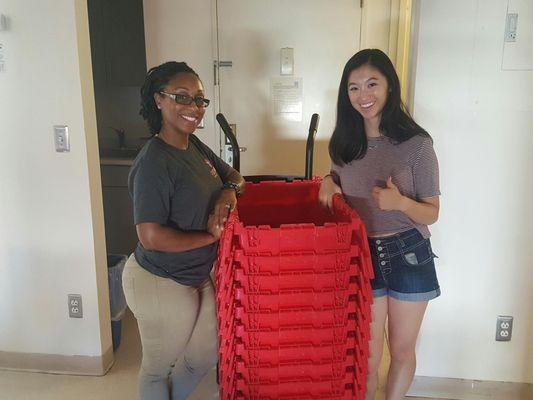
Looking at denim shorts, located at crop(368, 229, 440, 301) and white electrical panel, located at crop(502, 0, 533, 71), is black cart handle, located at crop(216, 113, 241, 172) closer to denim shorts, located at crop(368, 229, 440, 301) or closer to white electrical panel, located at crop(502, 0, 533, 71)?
denim shorts, located at crop(368, 229, 440, 301)

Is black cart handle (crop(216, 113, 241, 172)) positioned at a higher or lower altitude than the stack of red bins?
higher

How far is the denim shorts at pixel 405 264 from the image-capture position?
1389 mm

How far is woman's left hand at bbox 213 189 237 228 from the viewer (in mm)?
1259

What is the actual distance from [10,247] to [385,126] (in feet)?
5.85

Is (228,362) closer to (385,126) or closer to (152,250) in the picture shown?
(152,250)

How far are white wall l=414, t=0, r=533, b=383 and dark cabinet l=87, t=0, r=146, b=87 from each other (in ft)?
6.95

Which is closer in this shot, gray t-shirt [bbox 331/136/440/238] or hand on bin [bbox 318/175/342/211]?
gray t-shirt [bbox 331/136/440/238]

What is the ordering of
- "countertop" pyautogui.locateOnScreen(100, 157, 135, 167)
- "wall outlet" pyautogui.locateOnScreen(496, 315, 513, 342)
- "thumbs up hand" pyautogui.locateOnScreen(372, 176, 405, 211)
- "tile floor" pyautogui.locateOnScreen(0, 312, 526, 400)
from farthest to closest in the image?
1. "countertop" pyautogui.locateOnScreen(100, 157, 135, 167)
2. "tile floor" pyautogui.locateOnScreen(0, 312, 526, 400)
3. "wall outlet" pyautogui.locateOnScreen(496, 315, 513, 342)
4. "thumbs up hand" pyautogui.locateOnScreen(372, 176, 405, 211)

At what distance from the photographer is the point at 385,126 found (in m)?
1.37

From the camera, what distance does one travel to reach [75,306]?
2.15m

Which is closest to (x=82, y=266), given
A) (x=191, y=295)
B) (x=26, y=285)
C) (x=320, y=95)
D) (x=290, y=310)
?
(x=26, y=285)

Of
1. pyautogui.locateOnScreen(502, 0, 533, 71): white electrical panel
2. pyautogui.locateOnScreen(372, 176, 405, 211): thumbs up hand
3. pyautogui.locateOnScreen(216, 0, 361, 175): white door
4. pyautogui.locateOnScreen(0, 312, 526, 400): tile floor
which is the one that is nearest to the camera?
pyautogui.locateOnScreen(372, 176, 405, 211): thumbs up hand

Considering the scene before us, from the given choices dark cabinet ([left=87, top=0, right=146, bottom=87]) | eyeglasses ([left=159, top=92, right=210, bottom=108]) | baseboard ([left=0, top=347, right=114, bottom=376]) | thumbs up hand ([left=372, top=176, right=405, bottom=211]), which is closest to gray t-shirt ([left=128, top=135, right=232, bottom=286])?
eyeglasses ([left=159, top=92, right=210, bottom=108])

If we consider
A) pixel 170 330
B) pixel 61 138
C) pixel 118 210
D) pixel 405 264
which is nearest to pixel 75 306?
pixel 61 138
